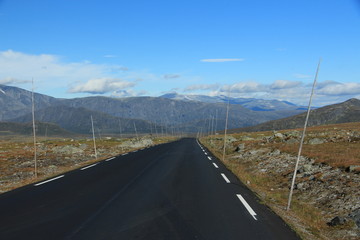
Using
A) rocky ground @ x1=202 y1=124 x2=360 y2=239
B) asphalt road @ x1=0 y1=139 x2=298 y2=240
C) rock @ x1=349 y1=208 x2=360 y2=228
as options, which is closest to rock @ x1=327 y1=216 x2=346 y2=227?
rocky ground @ x1=202 y1=124 x2=360 y2=239

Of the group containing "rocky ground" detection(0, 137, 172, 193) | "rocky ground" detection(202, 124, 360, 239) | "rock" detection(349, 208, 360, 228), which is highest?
"rock" detection(349, 208, 360, 228)

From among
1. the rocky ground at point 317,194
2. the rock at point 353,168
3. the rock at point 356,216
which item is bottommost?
the rocky ground at point 317,194

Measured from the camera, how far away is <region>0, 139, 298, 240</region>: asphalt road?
267 inches

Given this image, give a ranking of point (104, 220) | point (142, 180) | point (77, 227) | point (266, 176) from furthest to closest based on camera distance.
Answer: point (266, 176) < point (142, 180) < point (104, 220) < point (77, 227)

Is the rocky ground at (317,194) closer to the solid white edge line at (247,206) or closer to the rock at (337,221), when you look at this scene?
the rock at (337,221)

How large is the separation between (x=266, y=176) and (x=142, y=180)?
23.7 feet

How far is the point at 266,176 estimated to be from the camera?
17062mm

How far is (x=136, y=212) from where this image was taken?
845cm

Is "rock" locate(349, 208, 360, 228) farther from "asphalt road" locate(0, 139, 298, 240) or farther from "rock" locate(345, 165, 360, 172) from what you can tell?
"rock" locate(345, 165, 360, 172)

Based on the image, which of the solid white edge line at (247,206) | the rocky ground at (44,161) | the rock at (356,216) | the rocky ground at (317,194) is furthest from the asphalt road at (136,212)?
the rocky ground at (44,161)

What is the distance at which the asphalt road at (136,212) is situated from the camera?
679 cm

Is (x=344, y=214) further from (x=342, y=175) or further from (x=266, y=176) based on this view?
(x=266, y=176)

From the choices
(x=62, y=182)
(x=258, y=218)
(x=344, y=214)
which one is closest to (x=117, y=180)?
(x=62, y=182)

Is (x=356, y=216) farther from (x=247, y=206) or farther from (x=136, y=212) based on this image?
(x=136, y=212)
